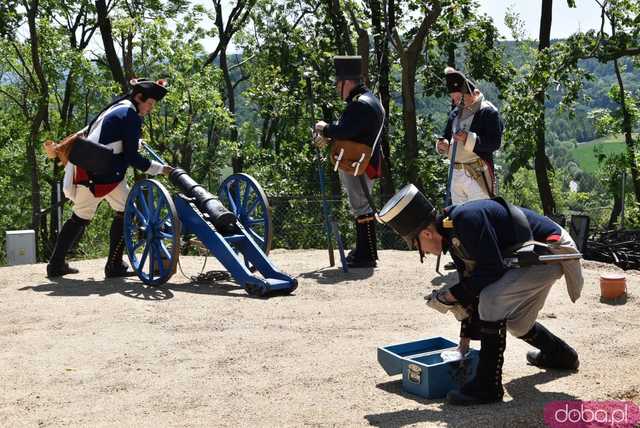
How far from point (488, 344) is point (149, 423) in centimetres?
156

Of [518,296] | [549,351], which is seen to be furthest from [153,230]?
[518,296]

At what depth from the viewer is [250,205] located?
813 centimetres

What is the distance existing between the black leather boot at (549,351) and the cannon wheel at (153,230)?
3171 millimetres

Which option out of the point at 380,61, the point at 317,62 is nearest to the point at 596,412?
the point at 380,61

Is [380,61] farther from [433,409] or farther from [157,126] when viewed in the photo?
[433,409]

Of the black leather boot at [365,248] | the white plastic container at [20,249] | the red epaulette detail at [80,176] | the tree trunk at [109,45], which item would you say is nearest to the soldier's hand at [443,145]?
the black leather boot at [365,248]

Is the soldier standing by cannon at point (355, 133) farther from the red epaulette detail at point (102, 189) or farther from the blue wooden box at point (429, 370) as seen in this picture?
the blue wooden box at point (429, 370)

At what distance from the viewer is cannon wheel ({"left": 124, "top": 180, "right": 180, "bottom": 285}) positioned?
7066mm

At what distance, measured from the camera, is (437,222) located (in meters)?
4.25

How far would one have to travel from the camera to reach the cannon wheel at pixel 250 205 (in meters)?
7.81

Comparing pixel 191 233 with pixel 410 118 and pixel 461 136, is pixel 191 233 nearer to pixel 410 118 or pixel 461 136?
pixel 461 136

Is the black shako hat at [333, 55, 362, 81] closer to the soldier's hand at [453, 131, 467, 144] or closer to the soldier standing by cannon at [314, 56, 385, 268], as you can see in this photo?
the soldier standing by cannon at [314, 56, 385, 268]

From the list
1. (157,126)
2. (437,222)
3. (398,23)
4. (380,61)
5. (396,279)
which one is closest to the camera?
(437,222)

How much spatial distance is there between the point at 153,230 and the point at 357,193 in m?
1.86
